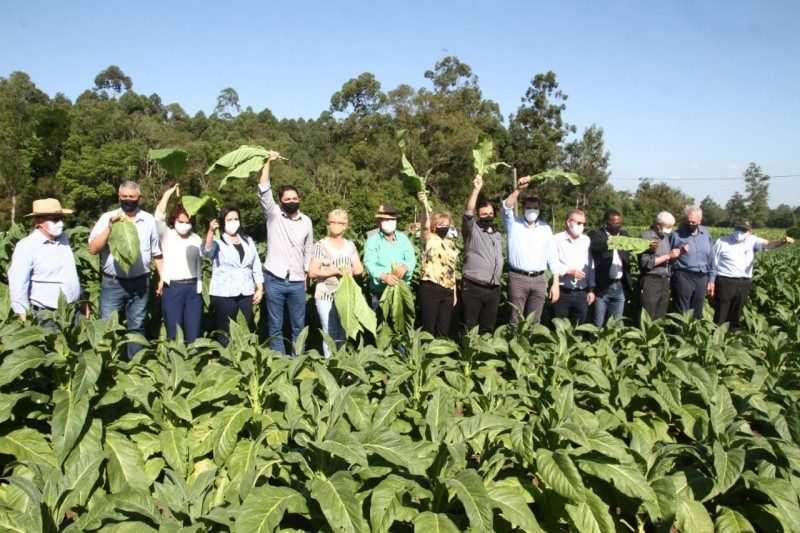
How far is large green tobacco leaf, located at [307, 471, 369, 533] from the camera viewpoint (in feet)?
8.25

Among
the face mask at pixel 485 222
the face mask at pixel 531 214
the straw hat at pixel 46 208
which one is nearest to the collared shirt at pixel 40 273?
the straw hat at pixel 46 208

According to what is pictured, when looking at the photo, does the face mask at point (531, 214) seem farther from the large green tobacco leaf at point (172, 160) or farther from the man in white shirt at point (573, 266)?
the large green tobacco leaf at point (172, 160)

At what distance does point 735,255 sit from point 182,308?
7.71m

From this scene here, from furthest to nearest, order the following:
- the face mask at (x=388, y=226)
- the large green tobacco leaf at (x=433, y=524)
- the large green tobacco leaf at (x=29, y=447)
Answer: the face mask at (x=388, y=226) < the large green tobacco leaf at (x=29, y=447) < the large green tobacco leaf at (x=433, y=524)

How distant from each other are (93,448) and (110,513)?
88 centimetres

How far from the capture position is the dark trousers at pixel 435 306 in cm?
628

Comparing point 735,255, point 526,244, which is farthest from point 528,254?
point 735,255

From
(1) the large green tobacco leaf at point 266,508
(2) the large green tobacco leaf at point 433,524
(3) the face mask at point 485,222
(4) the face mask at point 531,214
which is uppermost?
(4) the face mask at point 531,214

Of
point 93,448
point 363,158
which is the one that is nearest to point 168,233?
point 93,448

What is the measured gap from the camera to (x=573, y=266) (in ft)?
23.4

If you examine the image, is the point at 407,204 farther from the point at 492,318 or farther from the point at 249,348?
the point at 249,348

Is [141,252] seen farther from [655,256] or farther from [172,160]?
[655,256]

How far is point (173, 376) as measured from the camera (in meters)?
3.79

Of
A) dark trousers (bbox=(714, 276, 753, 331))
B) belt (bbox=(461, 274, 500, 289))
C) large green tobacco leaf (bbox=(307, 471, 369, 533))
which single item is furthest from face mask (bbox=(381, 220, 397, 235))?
dark trousers (bbox=(714, 276, 753, 331))
